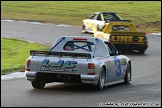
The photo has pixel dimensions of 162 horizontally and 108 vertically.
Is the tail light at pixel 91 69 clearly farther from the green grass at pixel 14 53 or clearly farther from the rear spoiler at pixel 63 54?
the green grass at pixel 14 53

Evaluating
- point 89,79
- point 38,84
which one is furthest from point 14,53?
point 89,79

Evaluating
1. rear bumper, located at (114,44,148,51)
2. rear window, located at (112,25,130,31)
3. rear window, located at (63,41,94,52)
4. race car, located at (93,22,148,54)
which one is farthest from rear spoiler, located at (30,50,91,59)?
rear window, located at (112,25,130,31)

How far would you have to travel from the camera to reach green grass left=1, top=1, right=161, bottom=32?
141 feet

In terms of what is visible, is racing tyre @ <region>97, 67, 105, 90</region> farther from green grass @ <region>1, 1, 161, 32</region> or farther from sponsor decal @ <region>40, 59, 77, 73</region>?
green grass @ <region>1, 1, 161, 32</region>

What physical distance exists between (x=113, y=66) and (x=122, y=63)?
2.58ft

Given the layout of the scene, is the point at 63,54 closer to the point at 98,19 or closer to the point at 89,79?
the point at 89,79

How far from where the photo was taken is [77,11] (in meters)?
50.8

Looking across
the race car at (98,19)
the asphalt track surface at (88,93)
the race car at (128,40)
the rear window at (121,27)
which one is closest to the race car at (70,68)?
the asphalt track surface at (88,93)

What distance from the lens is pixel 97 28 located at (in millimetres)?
30375

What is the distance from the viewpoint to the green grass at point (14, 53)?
17608 millimetres

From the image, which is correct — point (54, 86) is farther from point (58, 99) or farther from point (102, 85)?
point (58, 99)

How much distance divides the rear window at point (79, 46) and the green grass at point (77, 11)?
81.7 feet

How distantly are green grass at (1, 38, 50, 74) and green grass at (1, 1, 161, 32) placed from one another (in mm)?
14613

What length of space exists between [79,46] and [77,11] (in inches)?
1457
